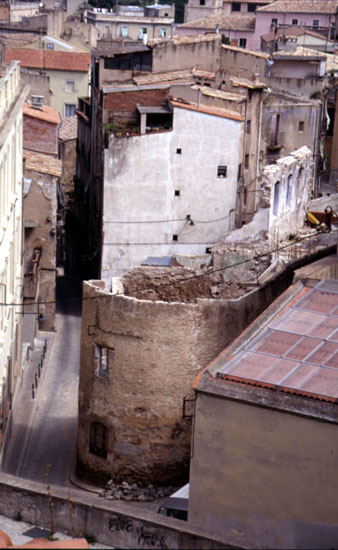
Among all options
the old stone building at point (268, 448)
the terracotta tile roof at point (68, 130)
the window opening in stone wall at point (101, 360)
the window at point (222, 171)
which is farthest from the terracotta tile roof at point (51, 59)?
the old stone building at point (268, 448)

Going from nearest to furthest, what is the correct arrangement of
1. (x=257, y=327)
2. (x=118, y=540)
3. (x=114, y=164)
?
1. (x=118, y=540)
2. (x=257, y=327)
3. (x=114, y=164)

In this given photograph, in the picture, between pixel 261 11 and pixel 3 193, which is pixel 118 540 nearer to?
pixel 3 193

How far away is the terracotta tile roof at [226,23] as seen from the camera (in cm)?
9359

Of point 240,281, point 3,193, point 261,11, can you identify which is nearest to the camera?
point 3,193

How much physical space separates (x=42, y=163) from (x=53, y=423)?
13295mm

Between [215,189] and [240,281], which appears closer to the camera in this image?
[240,281]

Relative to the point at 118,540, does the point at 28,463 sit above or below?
below

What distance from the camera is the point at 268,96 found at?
53.9 meters

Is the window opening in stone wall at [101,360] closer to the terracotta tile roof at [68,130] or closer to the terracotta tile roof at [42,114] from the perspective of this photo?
the terracotta tile roof at [42,114]

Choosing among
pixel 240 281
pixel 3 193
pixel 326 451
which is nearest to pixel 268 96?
Result: pixel 240 281

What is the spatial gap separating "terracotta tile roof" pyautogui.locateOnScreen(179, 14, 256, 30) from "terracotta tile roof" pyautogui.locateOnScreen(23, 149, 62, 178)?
49998 millimetres

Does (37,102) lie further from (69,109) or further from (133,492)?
(69,109)

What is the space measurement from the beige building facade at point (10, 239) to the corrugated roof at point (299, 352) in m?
9.05

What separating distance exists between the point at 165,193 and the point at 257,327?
1976cm
